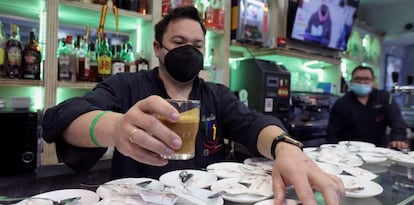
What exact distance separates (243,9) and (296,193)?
2098 millimetres

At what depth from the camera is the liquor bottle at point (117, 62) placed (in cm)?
182

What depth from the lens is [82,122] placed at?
74 centimetres

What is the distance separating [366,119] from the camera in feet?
8.59

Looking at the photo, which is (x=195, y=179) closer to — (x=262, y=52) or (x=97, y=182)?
(x=97, y=182)

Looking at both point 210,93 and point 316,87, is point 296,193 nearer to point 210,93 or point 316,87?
point 210,93

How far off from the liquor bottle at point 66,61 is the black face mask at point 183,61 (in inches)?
29.6

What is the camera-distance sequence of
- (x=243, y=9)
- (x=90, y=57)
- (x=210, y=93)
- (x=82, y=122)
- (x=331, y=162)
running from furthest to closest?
1. (x=243, y=9)
2. (x=90, y=57)
3. (x=210, y=93)
4. (x=331, y=162)
5. (x=82, y=122)

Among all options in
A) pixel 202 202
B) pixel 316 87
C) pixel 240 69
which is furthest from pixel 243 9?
pixel 202 202

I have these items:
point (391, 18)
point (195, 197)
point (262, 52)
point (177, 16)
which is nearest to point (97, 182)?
point (195, 197)

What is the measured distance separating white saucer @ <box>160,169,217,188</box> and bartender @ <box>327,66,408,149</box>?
A: 2106 mm

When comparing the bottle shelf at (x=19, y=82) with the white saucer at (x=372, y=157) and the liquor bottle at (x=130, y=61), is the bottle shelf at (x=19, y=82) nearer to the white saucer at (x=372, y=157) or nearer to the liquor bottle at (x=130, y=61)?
the liquor bottle at (x=130, y=61)

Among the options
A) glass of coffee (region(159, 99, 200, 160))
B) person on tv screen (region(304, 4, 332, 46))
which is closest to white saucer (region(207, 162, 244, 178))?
glass of coffee (region(159, 99, 200, 160))

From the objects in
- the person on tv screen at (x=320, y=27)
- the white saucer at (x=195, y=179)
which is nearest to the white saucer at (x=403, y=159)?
the white saucer at (x=195, y=179)

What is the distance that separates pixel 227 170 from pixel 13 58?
4.41 ft
